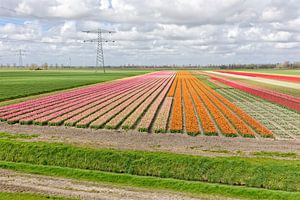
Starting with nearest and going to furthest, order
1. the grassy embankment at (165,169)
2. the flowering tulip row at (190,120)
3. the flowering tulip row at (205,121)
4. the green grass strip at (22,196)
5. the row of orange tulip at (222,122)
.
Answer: the green grass strip at (22,196) < the grassy embankment at (165,169) < the row of orange tulip at (222,122) < the flowering tulip row at (205,121) < the flowering tulip row at (190,120)

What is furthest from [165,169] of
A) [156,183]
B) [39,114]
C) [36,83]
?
[36,83]

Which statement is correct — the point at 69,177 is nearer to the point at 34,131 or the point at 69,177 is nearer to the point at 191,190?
the point at 191,190

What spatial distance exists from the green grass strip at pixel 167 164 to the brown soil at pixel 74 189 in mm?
2124

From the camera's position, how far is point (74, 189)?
1231 centimetres

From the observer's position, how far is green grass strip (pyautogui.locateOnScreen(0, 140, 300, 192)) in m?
13.6

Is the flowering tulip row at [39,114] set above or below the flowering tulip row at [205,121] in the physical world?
above

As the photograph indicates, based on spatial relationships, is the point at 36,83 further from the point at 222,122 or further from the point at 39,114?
the point at 222,122

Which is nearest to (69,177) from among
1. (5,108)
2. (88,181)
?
(88,181)

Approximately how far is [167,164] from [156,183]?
171 centimetres

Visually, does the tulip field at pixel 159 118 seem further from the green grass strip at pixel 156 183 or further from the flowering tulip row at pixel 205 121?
the green grass strip at pixel 156 183

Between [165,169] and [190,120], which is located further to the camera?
[190,120]

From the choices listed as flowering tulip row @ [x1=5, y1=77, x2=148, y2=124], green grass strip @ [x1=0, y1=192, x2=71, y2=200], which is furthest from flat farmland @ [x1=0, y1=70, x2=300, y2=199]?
green grass strip @ [x1=0, y1=192, x2=71, y2=200]

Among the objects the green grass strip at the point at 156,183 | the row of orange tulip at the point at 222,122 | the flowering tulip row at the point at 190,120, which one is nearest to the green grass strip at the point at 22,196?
the green grass strip at the point at 156,183

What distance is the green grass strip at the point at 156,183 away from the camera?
488 inches
